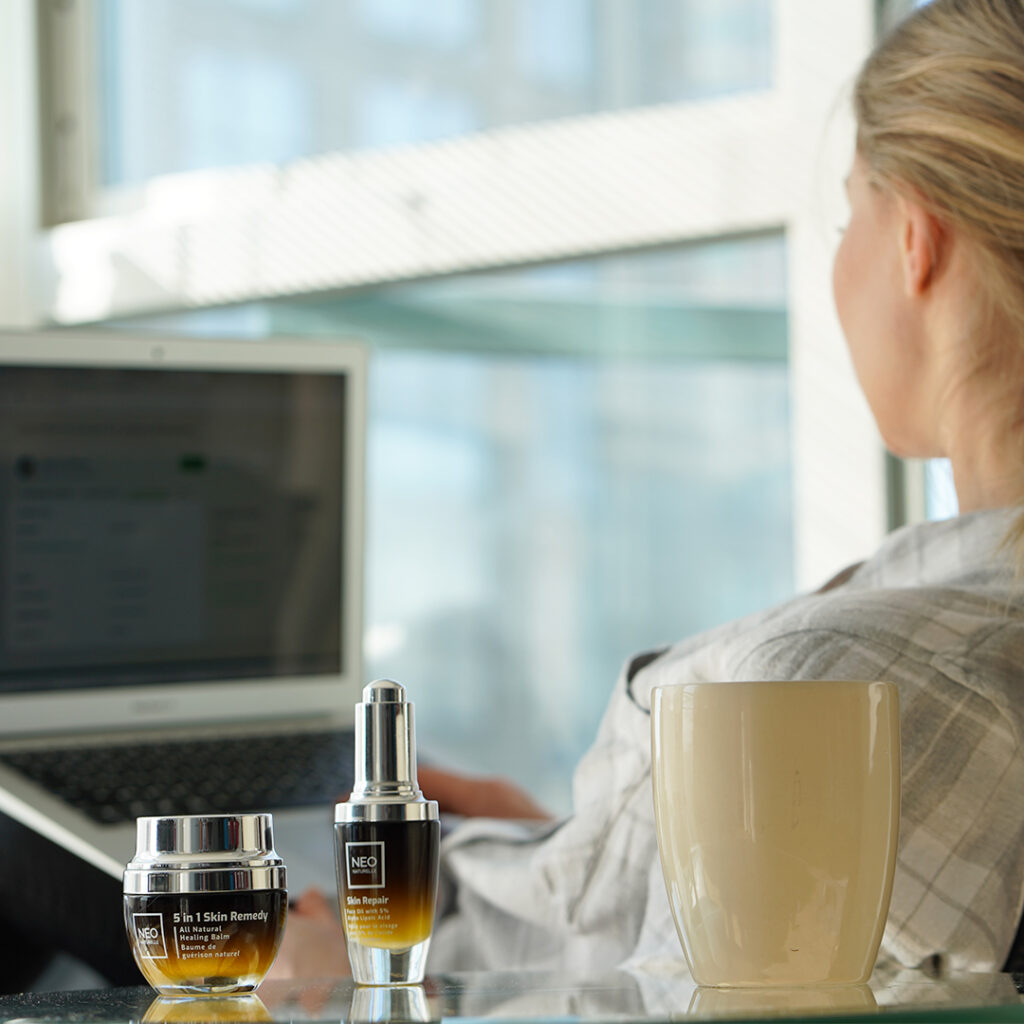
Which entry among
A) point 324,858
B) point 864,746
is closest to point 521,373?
point 324,858

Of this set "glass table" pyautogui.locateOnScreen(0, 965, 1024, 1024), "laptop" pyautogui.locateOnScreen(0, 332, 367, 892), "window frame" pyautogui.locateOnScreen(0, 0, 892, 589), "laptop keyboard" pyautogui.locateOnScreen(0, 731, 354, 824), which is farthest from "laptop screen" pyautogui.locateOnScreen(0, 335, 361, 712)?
"glass table" pyautogui.locateOnScreen(0, 965, 1024, 1024)

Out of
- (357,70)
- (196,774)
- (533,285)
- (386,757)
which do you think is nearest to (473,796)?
(196,774)

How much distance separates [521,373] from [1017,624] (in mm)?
1086

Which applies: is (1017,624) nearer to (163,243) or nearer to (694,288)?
(694,288)

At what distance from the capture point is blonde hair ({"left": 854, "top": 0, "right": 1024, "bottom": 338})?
670 millimetres

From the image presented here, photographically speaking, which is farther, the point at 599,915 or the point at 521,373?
the point at 521,373

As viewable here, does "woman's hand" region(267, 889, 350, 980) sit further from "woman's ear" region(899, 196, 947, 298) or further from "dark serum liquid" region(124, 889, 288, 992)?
"woman's ear" region(899, 196, 947, 298)

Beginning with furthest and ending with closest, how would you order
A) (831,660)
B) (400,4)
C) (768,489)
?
1. (400,4)
2. (768,489)
3. (831,660)

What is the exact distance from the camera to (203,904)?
17.4 inches

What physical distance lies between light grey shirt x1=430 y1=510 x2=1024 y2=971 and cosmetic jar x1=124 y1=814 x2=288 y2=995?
23cm

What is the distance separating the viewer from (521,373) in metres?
1.64

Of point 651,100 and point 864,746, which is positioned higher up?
point 651,100

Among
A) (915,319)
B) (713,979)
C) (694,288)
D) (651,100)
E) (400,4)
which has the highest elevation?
(400,4)

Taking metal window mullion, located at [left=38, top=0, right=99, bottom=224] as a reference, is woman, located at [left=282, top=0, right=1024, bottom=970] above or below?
below
